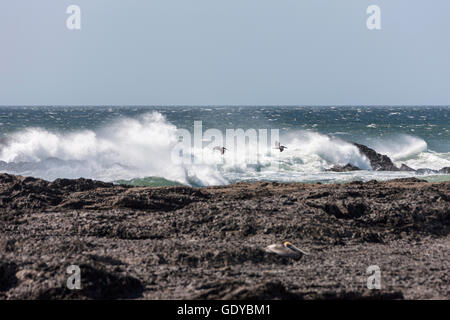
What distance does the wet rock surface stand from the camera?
7.31 m

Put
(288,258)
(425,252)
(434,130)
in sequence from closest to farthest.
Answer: (288,258) → (425,252) → (434,130)

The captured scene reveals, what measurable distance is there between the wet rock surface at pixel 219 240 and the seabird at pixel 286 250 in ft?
0.37

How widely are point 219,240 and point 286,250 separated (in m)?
1.47

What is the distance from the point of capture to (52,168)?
71.9ft

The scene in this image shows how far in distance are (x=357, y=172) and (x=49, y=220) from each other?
1576 centimetres

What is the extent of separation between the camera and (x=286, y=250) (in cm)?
907

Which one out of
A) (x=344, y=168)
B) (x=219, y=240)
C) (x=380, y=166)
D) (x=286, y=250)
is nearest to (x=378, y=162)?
(x=380, y=166)

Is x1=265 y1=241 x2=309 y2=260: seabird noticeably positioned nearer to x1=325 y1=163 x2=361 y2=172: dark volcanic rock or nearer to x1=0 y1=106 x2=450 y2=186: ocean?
x1=0 y1=106 x2=450 y2=186: ocean

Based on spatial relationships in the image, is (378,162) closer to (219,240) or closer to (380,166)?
(380,166)

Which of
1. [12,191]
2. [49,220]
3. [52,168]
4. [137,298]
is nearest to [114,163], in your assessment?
[52,168]

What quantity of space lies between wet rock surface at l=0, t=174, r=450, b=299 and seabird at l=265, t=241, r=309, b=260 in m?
0.11

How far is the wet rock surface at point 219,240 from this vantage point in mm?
7312
